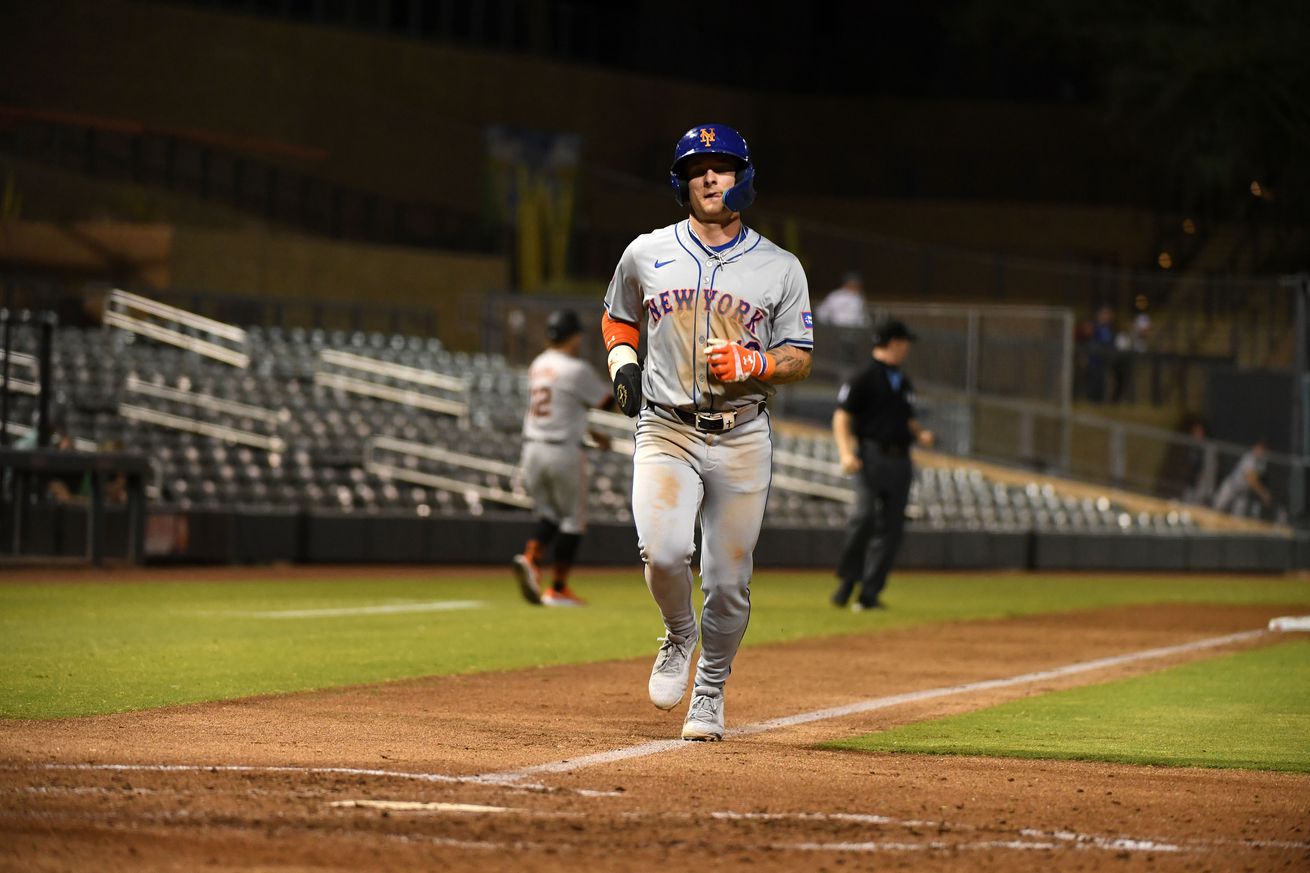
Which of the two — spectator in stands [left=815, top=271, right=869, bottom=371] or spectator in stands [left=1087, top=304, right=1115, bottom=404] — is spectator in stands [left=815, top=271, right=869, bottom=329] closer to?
spectator in stands [left=815, top=271, right=869, bottom=371]

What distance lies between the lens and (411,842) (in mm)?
5129

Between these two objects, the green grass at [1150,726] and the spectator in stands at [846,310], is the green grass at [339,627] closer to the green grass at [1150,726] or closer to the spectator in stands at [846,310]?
the green grass at [1150,726]

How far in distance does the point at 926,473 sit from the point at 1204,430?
21.2ft

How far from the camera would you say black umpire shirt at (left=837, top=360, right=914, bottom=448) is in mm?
15094

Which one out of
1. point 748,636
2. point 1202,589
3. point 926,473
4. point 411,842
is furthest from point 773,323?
point 926,473

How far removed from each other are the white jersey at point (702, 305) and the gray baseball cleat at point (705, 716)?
1149 mm

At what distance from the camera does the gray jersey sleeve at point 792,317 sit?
7672mm

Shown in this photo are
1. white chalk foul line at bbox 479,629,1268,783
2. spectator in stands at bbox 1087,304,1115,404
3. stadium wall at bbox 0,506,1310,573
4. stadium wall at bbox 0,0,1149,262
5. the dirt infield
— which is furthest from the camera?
stadium wall at bbox 0,0,1149,262

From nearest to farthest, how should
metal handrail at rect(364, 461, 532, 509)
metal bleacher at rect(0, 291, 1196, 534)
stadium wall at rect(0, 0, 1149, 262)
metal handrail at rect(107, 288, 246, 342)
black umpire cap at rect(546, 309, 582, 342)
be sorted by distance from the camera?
black umpire cap at rect(546, 309, 582, 342), metal bleacher at rect(0, 291, 1196, 534), metal handrail at rect(364, 461, 532, 509), metal handrail at rect(107, 288, 246, 342), stadium wall at rect(0, 0, 1149, 262)

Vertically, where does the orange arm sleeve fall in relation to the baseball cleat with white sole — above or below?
above

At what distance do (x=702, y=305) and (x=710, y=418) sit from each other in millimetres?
447

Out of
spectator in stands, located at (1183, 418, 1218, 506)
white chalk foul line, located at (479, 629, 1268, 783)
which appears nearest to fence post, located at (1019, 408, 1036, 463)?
spectator in stands, located at (1183, 418, 1218, 506)

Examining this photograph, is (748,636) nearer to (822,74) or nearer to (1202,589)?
(1202,589)

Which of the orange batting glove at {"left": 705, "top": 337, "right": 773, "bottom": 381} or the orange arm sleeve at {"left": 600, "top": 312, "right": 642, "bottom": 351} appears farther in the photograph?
the orange arm sleeve at {"left": 600, "top": 312, "right": 642, "bottom": 351}
